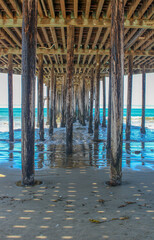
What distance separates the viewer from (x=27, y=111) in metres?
3.49

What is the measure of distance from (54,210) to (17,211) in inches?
17.9

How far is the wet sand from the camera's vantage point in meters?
2.24

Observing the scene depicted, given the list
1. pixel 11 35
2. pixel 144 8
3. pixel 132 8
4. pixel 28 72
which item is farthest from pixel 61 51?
pixel 28 72

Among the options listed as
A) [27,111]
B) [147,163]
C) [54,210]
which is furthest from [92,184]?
[147,163]

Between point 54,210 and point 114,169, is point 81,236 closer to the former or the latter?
point 54,210

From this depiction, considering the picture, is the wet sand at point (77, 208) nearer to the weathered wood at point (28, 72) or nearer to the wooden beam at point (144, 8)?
the weathered wood at point (28, 72)

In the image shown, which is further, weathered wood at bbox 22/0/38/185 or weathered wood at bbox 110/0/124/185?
weathered wood at bbox 110/0/124/185

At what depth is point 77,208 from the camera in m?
2.77

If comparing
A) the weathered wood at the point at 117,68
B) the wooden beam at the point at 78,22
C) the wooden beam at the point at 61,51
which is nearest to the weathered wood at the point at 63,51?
the wooden beam at the point at 61,51

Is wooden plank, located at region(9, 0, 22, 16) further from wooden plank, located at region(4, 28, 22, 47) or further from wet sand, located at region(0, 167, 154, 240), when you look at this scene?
wet sand, located at region(0, 167, 154, 240)

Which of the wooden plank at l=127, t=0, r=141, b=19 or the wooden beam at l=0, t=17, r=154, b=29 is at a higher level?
the wooden plank at l=127, t=0, r=141, b=19

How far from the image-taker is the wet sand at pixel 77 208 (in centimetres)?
224

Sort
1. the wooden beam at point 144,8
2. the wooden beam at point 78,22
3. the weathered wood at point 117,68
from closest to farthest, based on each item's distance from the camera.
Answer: the weathered wood at point 117,68
the wooden beam at point 144,8
the wooden beam at point 78,22

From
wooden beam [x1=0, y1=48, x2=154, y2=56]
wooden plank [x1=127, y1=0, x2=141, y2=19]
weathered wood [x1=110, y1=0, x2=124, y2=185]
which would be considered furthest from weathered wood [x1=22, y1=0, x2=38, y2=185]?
wooden beam [x1=0, y1=48, x2=154, y2=56]
